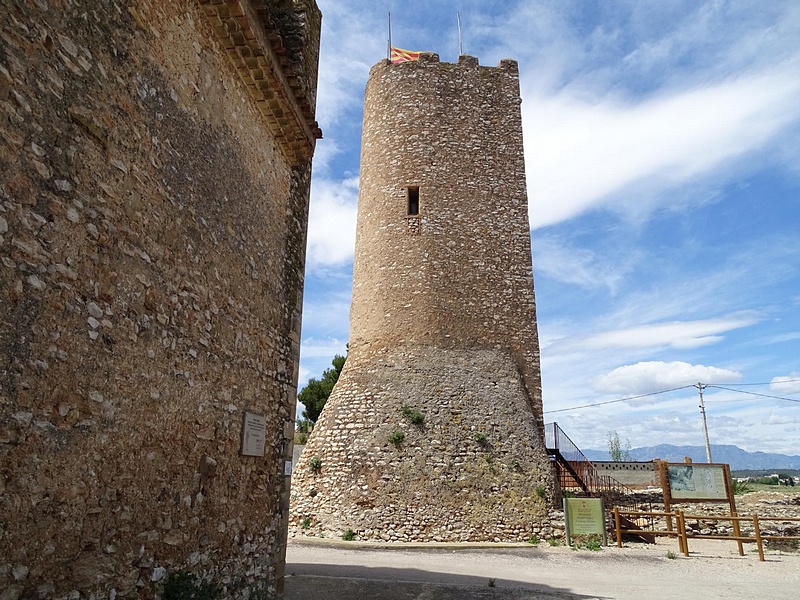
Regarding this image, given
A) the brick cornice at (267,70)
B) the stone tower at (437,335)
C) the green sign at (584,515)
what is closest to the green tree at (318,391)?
the stone tower at (437,335)

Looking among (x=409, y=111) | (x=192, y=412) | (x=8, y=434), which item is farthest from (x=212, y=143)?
(x=409, y=111)

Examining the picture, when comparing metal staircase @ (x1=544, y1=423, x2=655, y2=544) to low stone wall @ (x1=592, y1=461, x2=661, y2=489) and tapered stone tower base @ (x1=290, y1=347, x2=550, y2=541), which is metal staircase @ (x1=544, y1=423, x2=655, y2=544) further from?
low stone wall @ (x1=592, y1=461, x2=661, y2=489)

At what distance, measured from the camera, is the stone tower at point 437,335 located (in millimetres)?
12562

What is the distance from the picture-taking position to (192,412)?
4445 mm

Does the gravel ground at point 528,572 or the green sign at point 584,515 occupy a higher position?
the green sign at point 584,515

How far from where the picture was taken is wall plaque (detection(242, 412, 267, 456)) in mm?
5301

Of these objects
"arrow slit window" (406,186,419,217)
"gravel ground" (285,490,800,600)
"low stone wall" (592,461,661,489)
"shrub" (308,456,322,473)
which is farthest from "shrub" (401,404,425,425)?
"low stone wall" (592,461,661,489)

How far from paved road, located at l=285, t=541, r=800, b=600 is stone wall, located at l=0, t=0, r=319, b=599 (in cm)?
212

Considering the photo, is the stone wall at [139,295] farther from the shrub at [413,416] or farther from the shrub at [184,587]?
the shrub at [413,416]

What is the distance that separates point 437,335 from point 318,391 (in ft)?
37.7

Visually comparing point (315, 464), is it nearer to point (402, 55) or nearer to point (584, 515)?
point (584, 515)

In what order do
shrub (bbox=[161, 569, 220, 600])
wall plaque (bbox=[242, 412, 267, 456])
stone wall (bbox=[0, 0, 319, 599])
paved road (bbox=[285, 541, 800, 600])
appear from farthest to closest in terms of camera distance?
paved road (bbox=[285, 541, 800, 600]) < wall plaque (bbox=[242, 412, 267, 456]) < shrub (bbox=[161, 569, 220, 600]) < stone wall (bbox=[0, 0, 319, 599])

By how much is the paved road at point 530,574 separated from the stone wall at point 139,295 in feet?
6.96

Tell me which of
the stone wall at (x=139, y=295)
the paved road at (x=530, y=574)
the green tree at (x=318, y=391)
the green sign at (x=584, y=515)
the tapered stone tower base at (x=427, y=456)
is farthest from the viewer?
the green tree at (x=318, y=391)
